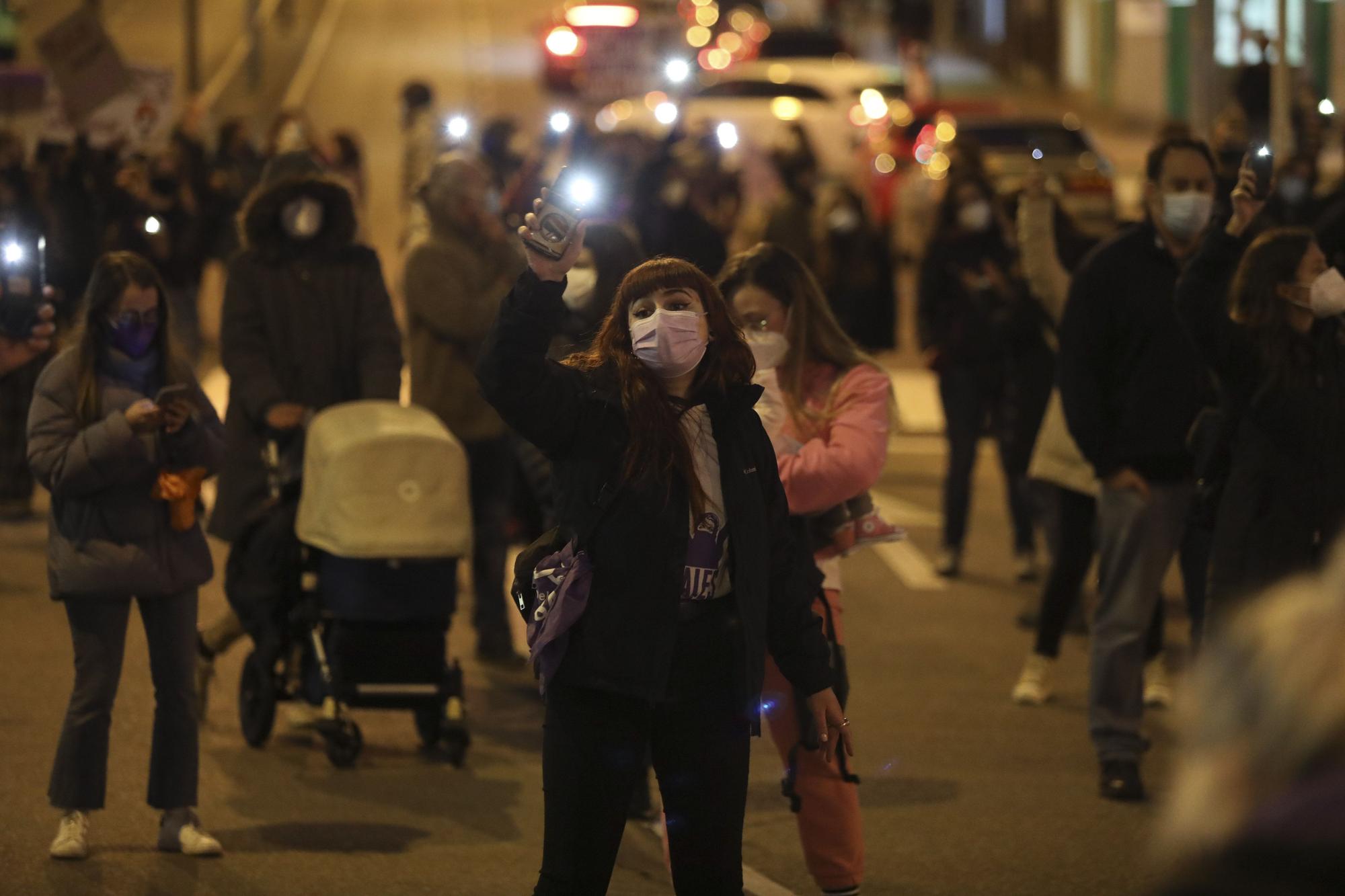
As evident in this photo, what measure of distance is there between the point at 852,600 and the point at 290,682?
12.9 feet

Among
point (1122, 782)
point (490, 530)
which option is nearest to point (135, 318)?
point (490, 530)

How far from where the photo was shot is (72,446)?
623 cm

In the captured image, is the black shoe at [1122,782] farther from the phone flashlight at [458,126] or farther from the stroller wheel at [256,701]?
the phone flashlight at [458,126]

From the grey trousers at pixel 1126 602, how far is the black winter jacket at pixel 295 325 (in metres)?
2.80

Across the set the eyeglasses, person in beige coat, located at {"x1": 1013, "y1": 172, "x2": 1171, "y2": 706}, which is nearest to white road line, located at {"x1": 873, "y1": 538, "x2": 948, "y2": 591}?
person in beige coat, located at {"x1": 1013, "y1": 172, "x2": 1171, "y2": 706}

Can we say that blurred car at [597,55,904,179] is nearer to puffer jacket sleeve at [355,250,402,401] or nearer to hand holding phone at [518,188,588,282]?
puffer jacket sleeve at [355,250,402,401]

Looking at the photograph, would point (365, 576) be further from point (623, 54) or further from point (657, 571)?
point (623, 54)

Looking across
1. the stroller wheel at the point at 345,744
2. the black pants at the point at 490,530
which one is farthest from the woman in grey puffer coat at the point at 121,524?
the black pants at the point at 490,530

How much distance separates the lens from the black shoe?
736 cm

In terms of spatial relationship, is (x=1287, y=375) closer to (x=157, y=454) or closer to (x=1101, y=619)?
(x=1101, y=619)

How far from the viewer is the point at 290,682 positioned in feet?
25.7

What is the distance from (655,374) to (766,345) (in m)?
1.36

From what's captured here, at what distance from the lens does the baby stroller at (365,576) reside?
731 centimetres

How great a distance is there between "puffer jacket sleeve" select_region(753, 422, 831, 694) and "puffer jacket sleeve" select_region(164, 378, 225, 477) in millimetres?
2231
